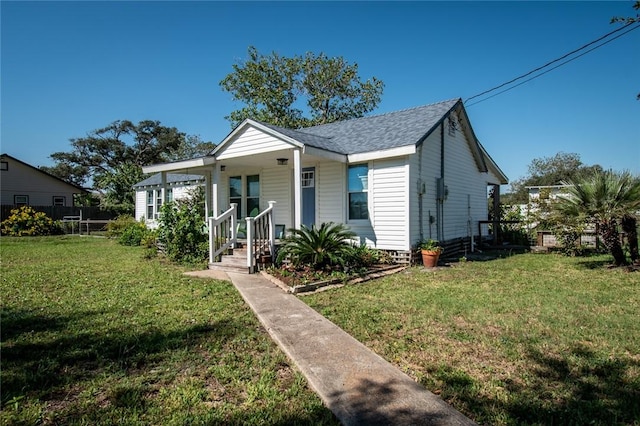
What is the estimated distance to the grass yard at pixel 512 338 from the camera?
2668 millimetres

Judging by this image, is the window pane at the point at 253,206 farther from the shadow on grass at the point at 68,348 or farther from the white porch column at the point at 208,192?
the shadow on grass at the point at 68,348

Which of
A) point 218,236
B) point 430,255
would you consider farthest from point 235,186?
point 430,255

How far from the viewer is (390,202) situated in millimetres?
9484

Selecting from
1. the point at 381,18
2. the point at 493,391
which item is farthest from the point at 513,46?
the point at 493,391

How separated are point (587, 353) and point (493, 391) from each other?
56.7 inches

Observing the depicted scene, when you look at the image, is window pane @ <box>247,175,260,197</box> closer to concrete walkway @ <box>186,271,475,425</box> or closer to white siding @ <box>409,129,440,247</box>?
white siding @ <box>409,129,440,247</box>

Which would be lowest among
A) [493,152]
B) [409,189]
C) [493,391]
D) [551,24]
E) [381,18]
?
[493,391]

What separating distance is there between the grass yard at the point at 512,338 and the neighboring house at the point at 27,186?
34028mm

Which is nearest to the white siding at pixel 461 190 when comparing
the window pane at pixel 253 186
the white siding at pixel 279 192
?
the white siding at pixel 279 192

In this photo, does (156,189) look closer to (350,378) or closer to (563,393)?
(350,378)

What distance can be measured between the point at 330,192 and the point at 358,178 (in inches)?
40.7

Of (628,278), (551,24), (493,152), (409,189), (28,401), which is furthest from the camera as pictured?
(493,152)

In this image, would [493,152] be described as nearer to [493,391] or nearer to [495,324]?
[495,324]

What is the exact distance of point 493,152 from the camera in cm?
1628
